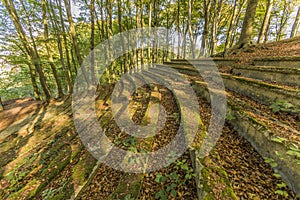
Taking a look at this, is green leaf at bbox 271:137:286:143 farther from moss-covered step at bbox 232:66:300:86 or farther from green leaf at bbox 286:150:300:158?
moss-covered step at bbox 232:66:300:86

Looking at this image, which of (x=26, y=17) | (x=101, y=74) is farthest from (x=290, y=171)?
(x=101, y=74)

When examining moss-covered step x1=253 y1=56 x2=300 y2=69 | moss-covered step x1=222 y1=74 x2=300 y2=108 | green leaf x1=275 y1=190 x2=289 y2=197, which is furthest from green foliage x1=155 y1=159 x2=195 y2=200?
moss-covered step x1=253 y1=56 x2=300 y2=69

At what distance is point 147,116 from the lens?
4.23m

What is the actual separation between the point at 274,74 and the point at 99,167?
5209 millimetres

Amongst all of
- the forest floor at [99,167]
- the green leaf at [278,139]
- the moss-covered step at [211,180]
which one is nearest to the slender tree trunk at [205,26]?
the forest floor at [99,167]

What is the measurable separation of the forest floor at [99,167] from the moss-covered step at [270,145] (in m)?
0.12

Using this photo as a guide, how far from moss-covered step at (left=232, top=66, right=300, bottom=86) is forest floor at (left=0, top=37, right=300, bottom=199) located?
102 centimetres

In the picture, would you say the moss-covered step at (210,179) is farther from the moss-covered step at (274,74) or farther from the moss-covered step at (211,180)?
the moss-covered step at (274,74)

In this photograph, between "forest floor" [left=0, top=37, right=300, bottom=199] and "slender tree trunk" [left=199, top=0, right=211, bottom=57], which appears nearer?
"forest floor" [left=0, top=37, right=300, bottom=199]

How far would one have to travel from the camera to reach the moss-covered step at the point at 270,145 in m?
1.73

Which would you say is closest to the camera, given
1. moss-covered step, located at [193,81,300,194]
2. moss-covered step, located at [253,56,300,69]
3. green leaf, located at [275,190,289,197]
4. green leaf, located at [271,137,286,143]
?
green leaf, located at [275,190,289,197]

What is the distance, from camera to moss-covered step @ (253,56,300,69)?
3916mm

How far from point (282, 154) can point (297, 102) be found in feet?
4.93

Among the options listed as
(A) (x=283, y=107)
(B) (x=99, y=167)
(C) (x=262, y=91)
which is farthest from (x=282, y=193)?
(B) (x=99, y=167)
